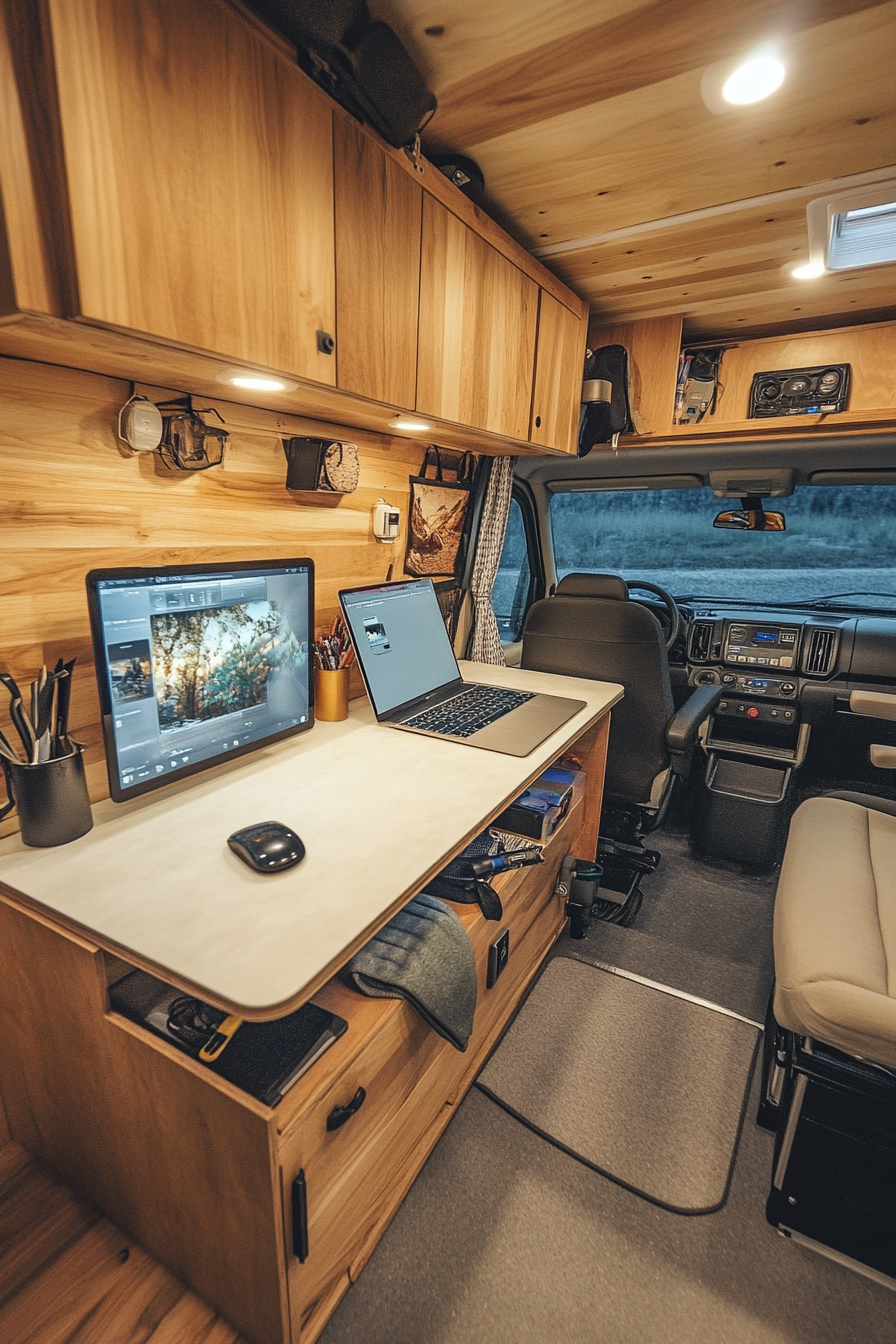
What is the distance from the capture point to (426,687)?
1760 millimetres

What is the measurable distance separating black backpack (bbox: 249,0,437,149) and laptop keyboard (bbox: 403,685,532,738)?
1178 mm

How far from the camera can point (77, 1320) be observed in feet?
3.32

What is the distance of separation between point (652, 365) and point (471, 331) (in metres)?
1.10

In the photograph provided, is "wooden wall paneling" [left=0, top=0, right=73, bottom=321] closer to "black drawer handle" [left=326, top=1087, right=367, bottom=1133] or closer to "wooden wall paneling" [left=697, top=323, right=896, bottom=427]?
"black drawer handle" [left=326, top=1087, right=367, bottom=1133]

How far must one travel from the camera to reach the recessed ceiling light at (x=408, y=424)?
1521mm

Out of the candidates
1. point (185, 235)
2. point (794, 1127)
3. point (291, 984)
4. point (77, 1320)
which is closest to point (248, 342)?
point (185, 235)

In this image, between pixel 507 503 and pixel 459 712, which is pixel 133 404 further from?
pixel 507 503

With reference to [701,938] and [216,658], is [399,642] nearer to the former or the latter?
[216,658]

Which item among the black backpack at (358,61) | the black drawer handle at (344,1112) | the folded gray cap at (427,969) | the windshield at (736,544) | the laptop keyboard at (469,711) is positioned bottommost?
the black drawer handle at (344,1112)

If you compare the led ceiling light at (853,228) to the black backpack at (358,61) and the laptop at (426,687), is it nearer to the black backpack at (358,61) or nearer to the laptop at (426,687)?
the black backpack at (358,61)

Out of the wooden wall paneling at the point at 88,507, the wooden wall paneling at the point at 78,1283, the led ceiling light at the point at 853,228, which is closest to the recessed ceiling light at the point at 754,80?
the led ceiling light at the point at 853,228

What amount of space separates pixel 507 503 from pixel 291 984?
215 centimetres

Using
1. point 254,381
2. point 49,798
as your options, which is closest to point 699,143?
point 254,381

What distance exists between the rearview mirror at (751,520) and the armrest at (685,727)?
834 millimetres
